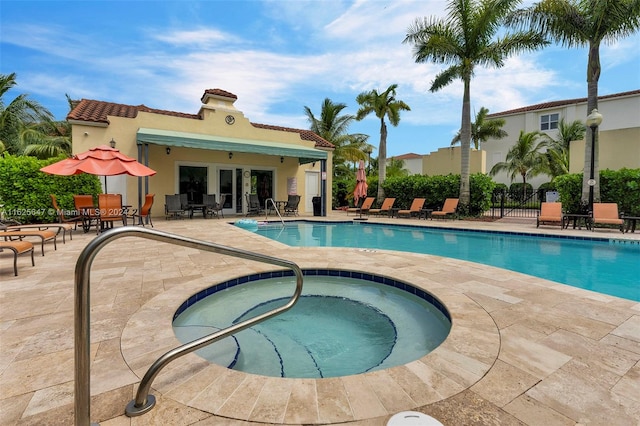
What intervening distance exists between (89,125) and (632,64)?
2150 centimetres

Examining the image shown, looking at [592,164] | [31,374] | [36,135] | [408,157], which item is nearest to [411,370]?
[31,374]

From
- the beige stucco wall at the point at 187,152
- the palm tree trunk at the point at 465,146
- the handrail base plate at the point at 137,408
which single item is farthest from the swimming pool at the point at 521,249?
the handrail base plate at the point at 137,408

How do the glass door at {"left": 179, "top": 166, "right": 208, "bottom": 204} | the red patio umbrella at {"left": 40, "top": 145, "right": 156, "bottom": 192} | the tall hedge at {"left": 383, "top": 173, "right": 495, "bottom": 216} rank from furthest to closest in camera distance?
the glass door at {"left": 179, "top": 166, "right": 208, "bottom": 204}
the tall hedge at {"left": 383, "top": 173, "right": 495, "bottom": 216}
the red patio umbrella at {"left": 40, "top": 145, "right": 156, "bottom": 192}

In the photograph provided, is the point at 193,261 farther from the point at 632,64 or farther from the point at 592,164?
the point at 632,64

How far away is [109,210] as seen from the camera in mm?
8805

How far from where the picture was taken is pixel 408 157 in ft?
131

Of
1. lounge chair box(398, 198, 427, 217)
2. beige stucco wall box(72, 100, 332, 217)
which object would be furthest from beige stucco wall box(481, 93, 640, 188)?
beige stucco wall box(72, 100, 332, 217)

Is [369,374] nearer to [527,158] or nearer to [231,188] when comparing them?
[231,188]

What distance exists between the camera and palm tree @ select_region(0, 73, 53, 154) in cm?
2112

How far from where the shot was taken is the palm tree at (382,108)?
16984 millimetres

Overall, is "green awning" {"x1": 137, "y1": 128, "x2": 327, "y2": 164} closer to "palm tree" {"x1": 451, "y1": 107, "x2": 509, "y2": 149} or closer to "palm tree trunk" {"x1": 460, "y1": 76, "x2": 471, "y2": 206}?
"palm tree trunk" {"x1": 460, "y1": 76, "x2": 471, "y2": 206}

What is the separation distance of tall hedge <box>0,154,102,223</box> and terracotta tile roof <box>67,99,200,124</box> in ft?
7.95

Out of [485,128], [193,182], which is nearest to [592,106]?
[485,128]

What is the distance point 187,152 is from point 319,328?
1333cm
